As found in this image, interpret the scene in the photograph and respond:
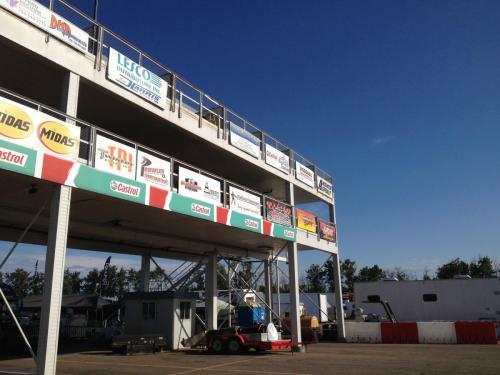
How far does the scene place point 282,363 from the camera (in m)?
15.2

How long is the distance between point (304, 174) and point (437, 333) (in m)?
11.5

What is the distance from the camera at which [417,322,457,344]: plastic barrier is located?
2400cm

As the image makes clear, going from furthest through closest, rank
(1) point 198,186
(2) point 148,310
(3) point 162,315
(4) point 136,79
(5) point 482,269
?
(5) point 482,269 → (2) point 148,310 → (3) point 162,315 → (1) point 198,186 → (4) point 136,79

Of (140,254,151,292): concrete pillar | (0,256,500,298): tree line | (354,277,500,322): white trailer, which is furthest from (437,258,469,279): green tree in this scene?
(140,254,151,292): concrete pillar

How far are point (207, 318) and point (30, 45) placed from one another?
683 inches

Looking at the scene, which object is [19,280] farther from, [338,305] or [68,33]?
[68,33]

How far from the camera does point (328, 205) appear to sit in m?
27.6

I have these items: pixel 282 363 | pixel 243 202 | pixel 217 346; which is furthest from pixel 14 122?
pixel 217 346

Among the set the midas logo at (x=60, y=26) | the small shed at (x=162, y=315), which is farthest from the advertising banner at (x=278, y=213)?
the midas logo at (x=60, y=26)

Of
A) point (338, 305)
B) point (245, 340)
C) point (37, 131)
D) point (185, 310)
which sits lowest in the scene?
point (245, 340)

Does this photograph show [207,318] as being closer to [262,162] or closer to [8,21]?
[262,162]

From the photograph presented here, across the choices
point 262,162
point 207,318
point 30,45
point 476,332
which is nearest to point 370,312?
point 476,332

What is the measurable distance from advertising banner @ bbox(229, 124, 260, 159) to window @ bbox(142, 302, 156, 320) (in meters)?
9.11

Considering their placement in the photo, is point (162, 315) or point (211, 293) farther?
point (211, 293)
